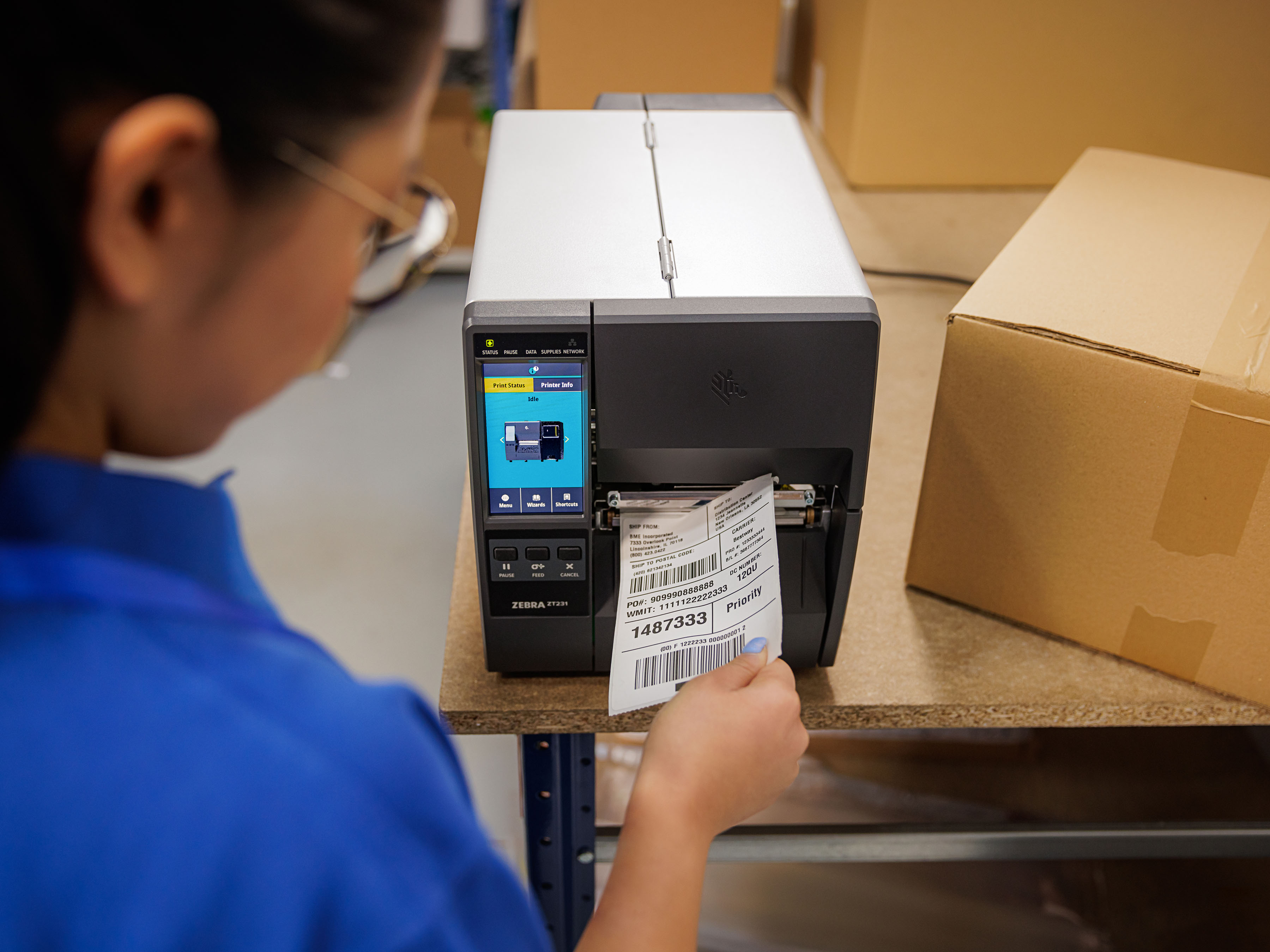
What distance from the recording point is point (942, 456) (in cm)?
91

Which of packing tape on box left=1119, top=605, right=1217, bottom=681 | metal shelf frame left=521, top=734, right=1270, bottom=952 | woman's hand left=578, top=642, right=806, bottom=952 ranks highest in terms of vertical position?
woman's hand left=578, top=642, right=806, bottom=952

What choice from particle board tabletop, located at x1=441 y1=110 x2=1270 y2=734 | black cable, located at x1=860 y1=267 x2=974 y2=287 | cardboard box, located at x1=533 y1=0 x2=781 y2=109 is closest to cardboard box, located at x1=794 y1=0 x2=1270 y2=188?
cardboard box, located at x1=533 y1=0 x2=781 y2=109

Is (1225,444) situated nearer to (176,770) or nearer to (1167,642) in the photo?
(1167,642)

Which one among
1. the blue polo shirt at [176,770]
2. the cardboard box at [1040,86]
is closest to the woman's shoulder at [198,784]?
the blue polo shirt at [176,770]

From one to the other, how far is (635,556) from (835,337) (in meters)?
0.23

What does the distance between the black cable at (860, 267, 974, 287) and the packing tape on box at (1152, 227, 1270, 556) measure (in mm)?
637

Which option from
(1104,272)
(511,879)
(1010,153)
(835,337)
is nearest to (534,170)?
(835,337)

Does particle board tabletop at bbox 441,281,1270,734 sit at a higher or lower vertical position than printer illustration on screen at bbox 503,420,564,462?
lower

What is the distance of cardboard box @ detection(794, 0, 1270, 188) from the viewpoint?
154 cm

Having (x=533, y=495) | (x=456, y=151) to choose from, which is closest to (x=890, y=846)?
(x=533, y=495)

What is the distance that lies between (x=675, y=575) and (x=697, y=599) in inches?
1.0

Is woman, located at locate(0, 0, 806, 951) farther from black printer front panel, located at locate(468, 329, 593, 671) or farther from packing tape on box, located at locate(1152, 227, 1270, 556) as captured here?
packing tape on box, located at locate(1152, 227, 1270, 556)

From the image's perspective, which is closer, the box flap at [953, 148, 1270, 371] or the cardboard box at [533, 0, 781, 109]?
the box flap at [953, 148, 1270, 371]

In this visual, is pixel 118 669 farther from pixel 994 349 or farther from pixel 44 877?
pixel 994 349
